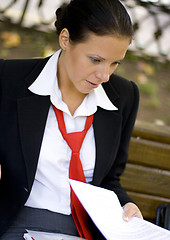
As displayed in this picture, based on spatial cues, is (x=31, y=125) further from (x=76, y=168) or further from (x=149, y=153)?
(x=149, y=153)

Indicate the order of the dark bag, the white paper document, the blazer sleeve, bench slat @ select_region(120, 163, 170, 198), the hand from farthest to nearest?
bench slat @ select_region(120, 163, 170, 198) < the dark bag < the blazer sleeve < the hand < the white paper document

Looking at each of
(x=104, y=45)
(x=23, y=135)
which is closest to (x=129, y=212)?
(x=23, y=135)

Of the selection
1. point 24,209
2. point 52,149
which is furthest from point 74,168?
point 24,209

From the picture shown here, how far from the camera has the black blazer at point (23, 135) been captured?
5.60 ft

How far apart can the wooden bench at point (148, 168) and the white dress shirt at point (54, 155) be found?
462mm

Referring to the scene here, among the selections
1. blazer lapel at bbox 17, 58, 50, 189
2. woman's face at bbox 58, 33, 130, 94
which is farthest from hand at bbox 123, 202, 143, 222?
woman's face at bbox 58, 33, 130, 94

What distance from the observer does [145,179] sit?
90.0 inches

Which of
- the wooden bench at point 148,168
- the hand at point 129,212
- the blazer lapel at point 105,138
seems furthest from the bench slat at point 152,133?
the hand at point 129,212

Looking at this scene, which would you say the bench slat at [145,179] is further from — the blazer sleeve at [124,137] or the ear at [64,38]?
the ear at [64,38]

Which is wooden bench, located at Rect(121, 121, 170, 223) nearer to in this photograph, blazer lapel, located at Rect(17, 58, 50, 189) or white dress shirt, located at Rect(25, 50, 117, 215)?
white dress shirt, located at Rect(25, 50, 117, 215)

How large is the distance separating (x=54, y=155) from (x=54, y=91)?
0.27 meters

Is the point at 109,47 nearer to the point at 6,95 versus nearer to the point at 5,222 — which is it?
the point at 6,95

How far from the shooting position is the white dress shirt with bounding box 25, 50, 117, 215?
1.75 metres

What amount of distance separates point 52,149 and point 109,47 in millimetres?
467
